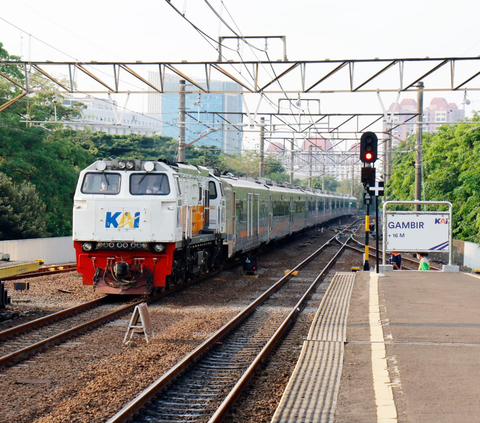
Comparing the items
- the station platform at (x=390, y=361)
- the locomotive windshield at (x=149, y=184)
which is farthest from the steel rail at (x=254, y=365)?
the locomotive windshield at (x=149, y=184)

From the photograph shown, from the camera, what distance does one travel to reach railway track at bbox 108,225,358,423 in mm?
7031

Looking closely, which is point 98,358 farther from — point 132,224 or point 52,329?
point 132,224

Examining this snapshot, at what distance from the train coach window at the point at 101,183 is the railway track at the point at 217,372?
164 inches

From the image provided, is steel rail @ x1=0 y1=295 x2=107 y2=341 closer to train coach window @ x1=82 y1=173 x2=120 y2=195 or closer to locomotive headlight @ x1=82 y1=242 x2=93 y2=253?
locomotive headlight @ x1=82 y1=242 x2=93 y2=253

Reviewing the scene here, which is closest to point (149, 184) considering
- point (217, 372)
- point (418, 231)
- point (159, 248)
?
point (159, 248)

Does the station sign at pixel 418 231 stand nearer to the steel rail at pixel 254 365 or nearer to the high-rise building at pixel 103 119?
the steel rail at pixel 254 365

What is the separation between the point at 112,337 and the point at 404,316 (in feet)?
15.8

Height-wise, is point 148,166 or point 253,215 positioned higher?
point 148,166

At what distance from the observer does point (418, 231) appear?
18203 mm

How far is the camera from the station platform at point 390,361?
609 cm

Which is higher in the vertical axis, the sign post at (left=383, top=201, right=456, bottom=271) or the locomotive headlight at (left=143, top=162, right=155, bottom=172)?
the locomotive headlight at (left=143, top=162, right=155, bottom=172)

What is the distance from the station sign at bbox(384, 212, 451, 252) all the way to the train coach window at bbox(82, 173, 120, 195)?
7.46 m

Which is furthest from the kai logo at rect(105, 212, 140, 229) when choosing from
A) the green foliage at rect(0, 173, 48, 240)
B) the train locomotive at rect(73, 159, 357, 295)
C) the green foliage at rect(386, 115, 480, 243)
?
the green foliage at rect(386, 115, 480, 243)

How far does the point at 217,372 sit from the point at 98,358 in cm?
183
